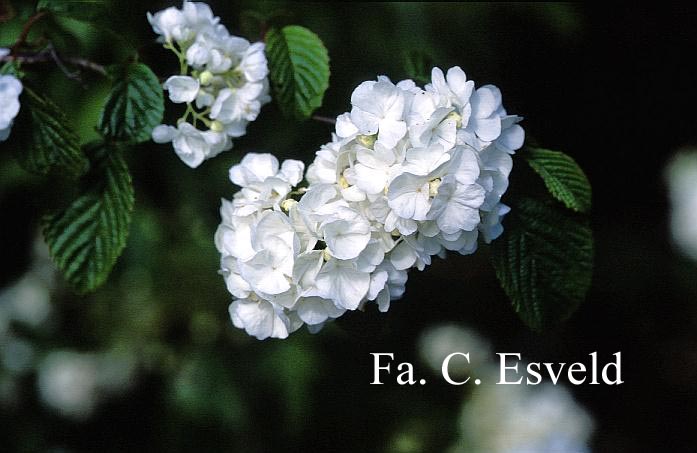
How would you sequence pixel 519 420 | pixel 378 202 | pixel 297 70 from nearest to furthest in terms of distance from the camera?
pixel 378 202
pixel 297 70
pixel 519 420

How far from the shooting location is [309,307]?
2.87ft

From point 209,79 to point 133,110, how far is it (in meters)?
0.10

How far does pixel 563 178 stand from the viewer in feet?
3.03

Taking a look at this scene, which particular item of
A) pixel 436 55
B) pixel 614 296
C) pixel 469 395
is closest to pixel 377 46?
pixel 436 55

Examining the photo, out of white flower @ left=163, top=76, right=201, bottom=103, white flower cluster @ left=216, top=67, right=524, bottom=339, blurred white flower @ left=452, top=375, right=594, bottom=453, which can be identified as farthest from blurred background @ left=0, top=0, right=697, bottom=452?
white flower cluster @ left=216, top=67, right=524, bottom=339

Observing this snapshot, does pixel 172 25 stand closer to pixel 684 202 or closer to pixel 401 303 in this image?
pixel 401 303

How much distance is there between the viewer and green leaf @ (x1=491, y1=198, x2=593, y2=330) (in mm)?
947

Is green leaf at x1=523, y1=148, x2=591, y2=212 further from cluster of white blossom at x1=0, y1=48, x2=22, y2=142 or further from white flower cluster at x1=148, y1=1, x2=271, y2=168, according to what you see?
cluster of white blossom at x1=0, y1=48, x2=22, y2=142

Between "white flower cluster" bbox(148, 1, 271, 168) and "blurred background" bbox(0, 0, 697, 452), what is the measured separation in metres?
0.49

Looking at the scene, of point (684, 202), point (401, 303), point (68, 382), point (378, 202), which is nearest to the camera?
point (378, 202)

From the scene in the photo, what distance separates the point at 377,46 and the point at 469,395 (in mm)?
875

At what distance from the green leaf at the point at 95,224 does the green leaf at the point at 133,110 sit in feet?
0.19

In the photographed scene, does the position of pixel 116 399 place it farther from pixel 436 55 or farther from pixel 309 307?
pixel 309 307

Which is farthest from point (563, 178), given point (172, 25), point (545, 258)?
point (172, 25)
